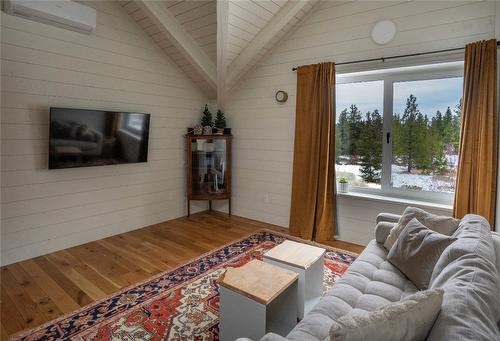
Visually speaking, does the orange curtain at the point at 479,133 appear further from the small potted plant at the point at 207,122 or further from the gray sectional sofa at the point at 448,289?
the small potted plant at the point at 207,122

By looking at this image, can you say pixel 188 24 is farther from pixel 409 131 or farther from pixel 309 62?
pixel 409 131

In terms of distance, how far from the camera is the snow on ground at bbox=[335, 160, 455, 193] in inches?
120

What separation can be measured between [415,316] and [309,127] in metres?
2.84

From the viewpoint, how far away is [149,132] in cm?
396

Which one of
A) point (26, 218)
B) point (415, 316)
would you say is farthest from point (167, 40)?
point (415, 316)

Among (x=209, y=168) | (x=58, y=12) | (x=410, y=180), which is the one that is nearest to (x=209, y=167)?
(x=209, y=168)

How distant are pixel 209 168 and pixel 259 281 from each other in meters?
2.93

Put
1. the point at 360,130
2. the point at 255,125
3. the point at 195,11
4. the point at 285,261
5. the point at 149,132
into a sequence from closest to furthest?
the point at 285,261, the point at 195,11, the point at 360,130, the point at 149,132, the point at 255,125

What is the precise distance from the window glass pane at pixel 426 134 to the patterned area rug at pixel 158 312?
1.29 meters

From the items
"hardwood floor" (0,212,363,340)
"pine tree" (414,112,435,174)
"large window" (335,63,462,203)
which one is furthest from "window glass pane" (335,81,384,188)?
"hardwood floor" (0,212,363,340)

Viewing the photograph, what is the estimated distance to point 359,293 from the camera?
168 centimetres

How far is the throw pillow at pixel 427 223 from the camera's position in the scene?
204cm

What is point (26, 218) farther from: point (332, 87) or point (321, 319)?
point (332, 87)

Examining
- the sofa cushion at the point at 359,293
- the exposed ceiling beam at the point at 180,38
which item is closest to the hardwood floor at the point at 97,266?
the sofa cushion at the point at 359,293
